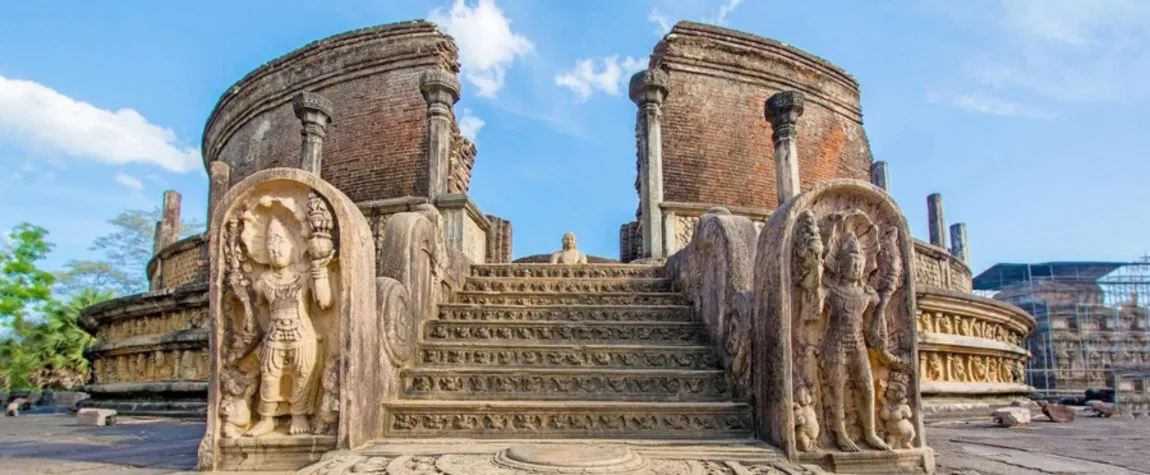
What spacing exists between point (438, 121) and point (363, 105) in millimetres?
7511

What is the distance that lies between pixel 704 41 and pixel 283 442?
13704 millimetres

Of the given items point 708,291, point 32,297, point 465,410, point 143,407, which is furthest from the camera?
point 32,297

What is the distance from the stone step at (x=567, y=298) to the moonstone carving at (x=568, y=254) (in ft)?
13.3

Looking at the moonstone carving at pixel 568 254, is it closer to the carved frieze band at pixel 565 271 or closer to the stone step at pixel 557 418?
the carved frieze band at pixel 565 271

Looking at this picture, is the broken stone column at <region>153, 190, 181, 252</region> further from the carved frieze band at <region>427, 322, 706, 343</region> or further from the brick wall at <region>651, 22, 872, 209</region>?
the carved frieze band at <region>427, 322, 706, 343</region>

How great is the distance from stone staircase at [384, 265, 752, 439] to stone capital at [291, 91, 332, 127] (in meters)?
5.36

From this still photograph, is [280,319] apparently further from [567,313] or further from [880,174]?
[880,174]

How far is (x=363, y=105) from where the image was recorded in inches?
606

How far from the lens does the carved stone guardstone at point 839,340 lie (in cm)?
324

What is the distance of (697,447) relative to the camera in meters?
3.32

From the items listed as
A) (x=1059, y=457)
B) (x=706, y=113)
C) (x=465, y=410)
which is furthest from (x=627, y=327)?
(x=706, y=113)

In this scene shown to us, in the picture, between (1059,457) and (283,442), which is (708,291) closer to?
(1059,457)

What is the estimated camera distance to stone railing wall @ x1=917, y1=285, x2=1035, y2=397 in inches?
295

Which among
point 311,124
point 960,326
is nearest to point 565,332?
point 960,326
